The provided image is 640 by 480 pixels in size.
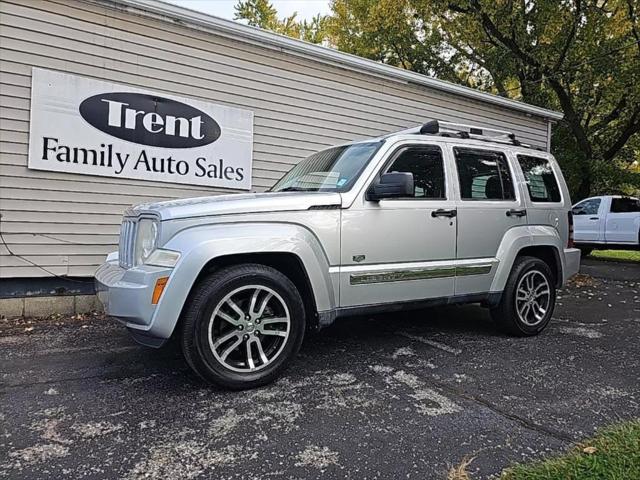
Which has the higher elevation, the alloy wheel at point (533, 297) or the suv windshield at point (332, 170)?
the suv windshield at point (332, 170)

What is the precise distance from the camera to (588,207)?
13.6 m

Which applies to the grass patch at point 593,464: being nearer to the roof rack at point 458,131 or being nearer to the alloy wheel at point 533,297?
the alloy wheel at point 533,297

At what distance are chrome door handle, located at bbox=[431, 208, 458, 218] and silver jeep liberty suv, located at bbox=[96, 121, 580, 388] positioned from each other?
0.02 metres

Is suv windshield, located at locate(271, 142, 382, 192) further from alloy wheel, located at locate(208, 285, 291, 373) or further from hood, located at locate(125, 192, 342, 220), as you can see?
alloy wheel, located at locate(208, 285, 291, 373)

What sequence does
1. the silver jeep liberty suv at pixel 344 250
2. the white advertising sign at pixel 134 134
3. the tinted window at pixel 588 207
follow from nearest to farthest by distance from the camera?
1. the silver jeep liberty suv at pixel 344 250
2. the white advertising sign at pixel 134 134
3. the tinted window at pixel 588 207

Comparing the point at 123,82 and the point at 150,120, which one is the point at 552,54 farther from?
the point at 123,82

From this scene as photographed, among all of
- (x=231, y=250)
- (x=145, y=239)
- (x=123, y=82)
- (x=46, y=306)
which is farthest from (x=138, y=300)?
(x=123, y=82)

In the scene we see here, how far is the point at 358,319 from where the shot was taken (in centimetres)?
520

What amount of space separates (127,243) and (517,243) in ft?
11.7

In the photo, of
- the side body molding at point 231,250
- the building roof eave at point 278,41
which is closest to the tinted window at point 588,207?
the building roof eave at point 278,41

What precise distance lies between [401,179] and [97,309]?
165 inches

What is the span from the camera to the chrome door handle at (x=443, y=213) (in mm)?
3939

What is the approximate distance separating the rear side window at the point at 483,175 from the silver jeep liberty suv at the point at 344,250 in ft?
0.05


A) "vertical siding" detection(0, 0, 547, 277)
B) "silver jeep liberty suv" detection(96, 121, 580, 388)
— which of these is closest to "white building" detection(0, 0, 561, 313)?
"vertical siding" detection(0, 0, 547, 277)
